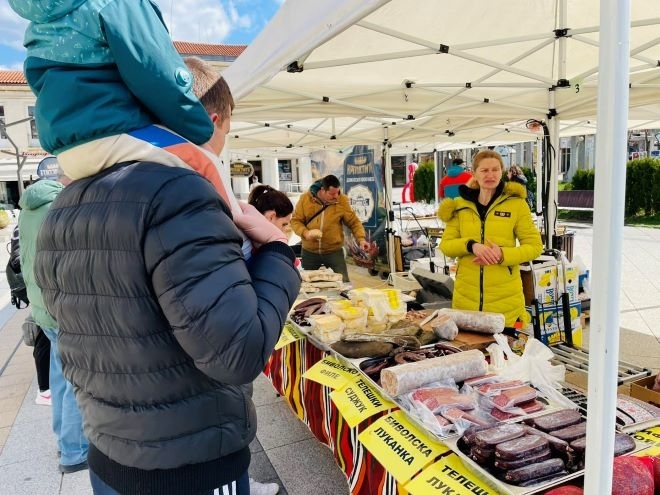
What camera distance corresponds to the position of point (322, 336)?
238cm

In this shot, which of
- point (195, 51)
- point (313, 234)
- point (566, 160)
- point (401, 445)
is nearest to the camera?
point (401, 445)

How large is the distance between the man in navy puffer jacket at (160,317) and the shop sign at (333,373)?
0.89 meters

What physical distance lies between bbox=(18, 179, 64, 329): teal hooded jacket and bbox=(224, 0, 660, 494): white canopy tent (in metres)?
1.36

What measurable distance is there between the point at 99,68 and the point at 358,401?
4.59 feet

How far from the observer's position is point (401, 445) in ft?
4.99

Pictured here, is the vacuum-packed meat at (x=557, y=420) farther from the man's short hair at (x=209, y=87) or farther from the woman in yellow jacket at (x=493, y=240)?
the woman in yellow jacket at (x=493, y=240)

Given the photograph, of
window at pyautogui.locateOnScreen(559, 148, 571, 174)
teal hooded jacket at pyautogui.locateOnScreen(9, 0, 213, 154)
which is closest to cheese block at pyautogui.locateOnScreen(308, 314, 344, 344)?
teal hooded jacket at pyautogui.locateOnScreen(9, 0, 213, 154)

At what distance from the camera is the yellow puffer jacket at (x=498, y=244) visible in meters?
3.05

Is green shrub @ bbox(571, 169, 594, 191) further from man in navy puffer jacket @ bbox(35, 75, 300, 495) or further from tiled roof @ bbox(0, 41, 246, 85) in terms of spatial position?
tiled roof @ bbox(0, 41, 246, 85)

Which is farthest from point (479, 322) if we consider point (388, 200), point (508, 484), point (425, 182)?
point (425, 182)

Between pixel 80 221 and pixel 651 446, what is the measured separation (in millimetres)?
1592

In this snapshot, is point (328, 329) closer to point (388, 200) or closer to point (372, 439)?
point (372, 439)

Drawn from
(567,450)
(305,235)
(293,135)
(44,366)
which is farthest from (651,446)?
(293,135)

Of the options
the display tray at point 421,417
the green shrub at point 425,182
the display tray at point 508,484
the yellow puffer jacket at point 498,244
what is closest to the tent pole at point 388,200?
the yellow puffer jacket at point 498,244
